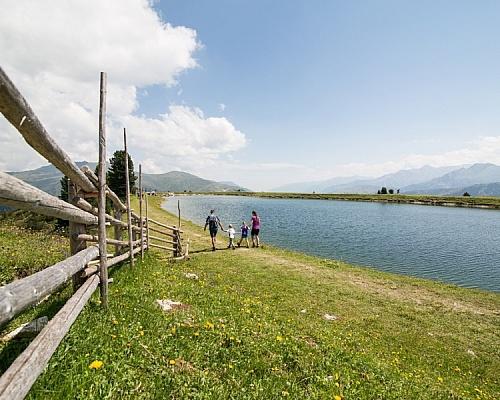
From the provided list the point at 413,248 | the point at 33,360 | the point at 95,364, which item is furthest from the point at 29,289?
the point at 413,248

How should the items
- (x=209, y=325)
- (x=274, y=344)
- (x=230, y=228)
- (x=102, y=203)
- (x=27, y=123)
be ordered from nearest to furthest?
1. (x=27, y=123)
2. (x=102, y=203)
3. (x=274, y=344)
4. (x=209, y=325)
5. (x=230, y=228)

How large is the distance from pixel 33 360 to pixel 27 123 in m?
2.67

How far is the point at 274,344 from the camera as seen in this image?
7.59 meters

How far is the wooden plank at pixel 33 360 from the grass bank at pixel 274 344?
515 mm

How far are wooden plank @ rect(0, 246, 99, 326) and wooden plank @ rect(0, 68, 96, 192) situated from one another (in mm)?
Answer: 1703

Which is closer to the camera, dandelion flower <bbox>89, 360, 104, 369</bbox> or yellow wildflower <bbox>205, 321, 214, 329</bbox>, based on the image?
dandelion flower <bbox>89, 360, 104, 369</bbox>

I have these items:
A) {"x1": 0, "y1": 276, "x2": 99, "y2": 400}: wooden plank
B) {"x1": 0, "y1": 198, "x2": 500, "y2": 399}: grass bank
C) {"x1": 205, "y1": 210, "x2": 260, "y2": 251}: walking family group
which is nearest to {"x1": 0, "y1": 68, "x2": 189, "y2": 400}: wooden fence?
{"x1": 0, "y1": 276, "x2": 99, "y2": 400}: wooden plank

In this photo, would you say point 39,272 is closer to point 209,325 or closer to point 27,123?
point 27,123

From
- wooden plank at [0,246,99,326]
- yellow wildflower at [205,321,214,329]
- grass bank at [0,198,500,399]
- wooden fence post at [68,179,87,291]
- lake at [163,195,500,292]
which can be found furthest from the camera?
lake at [163,195,500,292]

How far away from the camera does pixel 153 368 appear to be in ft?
17.5

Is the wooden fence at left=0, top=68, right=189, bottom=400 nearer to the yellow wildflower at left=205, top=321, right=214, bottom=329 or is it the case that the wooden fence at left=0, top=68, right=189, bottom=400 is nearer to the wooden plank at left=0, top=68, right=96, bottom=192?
the wooden plank at left=0, top=68, right=96, bottom=192

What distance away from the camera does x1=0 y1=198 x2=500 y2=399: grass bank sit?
5082 millimetres

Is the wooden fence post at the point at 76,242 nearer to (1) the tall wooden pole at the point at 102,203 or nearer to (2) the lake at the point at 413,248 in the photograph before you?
(1) the tall wooden pole at the point at 102,203

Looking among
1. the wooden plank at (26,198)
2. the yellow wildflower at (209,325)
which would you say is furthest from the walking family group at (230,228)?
the wooden plank at (26,198)
